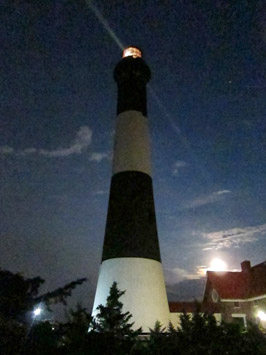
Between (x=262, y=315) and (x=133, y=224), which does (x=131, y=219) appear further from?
(x=262, y=315)

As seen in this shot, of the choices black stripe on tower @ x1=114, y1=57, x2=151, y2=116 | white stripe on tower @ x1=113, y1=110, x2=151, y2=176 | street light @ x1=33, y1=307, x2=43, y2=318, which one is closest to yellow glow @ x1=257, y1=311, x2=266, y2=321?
white stripe on tower @ x1=113, y1=110, x2=151, y2=176

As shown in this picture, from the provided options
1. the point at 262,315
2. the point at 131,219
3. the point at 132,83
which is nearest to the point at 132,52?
the point at 132,83

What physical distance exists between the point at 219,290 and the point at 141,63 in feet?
72.8

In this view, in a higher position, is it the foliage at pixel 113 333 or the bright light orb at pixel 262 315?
the bright light orb at pixel 262 315

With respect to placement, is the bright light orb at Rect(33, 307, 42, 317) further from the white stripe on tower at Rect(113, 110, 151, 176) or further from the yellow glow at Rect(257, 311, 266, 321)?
the yellow glow at Rect(257, 311, 266, 321)

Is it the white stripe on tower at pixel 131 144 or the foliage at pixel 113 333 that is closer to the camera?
the foliage at pixel 113 333

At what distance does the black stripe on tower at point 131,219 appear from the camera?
1554 centimetres

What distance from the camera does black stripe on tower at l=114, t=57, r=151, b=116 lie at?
1930 centimetres

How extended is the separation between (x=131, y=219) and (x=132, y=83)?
893 cm

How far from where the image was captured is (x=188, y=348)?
4.80 m

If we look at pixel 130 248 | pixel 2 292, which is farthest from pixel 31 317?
pixel 130 248

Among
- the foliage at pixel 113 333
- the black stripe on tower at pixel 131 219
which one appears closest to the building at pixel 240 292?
the black stripe on tower at pixel 131 219

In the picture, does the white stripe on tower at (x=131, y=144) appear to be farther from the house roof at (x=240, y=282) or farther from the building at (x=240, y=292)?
the house roof at (x=240, y=282)

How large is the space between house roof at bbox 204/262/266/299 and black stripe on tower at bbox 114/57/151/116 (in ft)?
63.9
